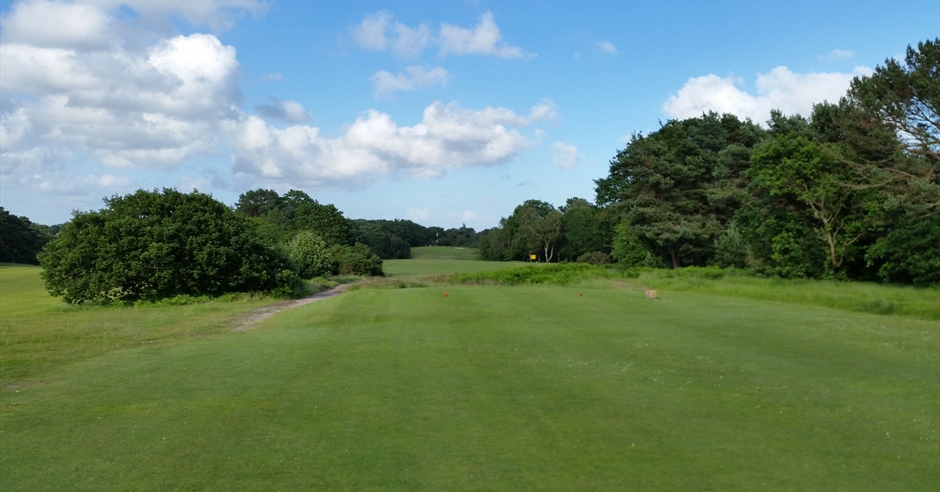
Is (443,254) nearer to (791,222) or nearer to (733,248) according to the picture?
(733,248)

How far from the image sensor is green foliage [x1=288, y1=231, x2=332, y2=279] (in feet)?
193

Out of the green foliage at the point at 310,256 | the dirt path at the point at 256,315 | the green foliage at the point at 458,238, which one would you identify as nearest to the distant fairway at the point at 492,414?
the dirt path at the point at 256,315

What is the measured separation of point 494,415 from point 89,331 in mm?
17343

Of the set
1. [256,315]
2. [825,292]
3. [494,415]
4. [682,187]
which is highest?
[682,187]

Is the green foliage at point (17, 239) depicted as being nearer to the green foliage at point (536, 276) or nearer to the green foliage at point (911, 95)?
the green foliage at point (536, 276)

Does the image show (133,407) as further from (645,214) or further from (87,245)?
(645,214)

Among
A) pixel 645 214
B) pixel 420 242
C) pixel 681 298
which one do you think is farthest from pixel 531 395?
pixel 420 242

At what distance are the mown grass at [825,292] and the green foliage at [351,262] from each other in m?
37.9

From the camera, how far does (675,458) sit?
7.11 metres

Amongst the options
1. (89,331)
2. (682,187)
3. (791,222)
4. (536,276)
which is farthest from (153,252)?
(682,187)

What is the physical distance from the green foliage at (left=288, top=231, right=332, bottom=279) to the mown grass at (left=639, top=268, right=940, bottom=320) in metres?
31.3

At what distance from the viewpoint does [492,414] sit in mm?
9000

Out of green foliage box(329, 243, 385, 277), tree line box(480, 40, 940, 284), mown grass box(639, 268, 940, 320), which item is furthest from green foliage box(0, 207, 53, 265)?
tree line box(480, 40, 940, 284)

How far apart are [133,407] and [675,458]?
773cm
